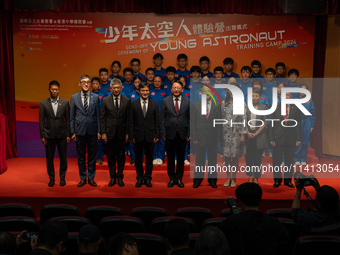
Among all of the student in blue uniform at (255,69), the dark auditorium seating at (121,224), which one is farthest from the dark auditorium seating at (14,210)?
the student in blue uniform at (255,69)

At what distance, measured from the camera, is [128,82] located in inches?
273

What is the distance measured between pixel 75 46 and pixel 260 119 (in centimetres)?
370

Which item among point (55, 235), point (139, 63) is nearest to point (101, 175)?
point (139, 63)

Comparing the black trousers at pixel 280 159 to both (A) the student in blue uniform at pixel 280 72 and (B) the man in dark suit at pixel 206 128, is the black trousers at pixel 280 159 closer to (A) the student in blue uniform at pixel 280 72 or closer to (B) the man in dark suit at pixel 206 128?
(B) the man in dark suit at pixel 206 128

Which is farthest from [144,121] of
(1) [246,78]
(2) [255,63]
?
(2) [255,63]

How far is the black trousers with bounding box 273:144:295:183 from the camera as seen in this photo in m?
5.60

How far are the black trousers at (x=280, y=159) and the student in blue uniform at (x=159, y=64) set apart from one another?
8.04 feet

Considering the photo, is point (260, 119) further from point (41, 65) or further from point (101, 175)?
point (41, 65)

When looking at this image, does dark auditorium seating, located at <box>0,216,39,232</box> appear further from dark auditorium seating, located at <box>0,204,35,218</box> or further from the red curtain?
the red curtain

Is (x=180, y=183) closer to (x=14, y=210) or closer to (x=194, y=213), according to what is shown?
(x=194, y=213)

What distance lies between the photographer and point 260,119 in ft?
17.9

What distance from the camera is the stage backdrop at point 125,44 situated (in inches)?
291

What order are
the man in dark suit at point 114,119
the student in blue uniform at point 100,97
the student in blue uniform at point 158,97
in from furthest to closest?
the student in blue uniform at point 100,97 < the student in blue uniform at point 158,97 < the man in dark suit at point 114,119

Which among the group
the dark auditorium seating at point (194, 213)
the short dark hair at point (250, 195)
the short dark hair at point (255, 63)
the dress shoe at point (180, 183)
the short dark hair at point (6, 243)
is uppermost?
the short dark hair at point (255, 63)
